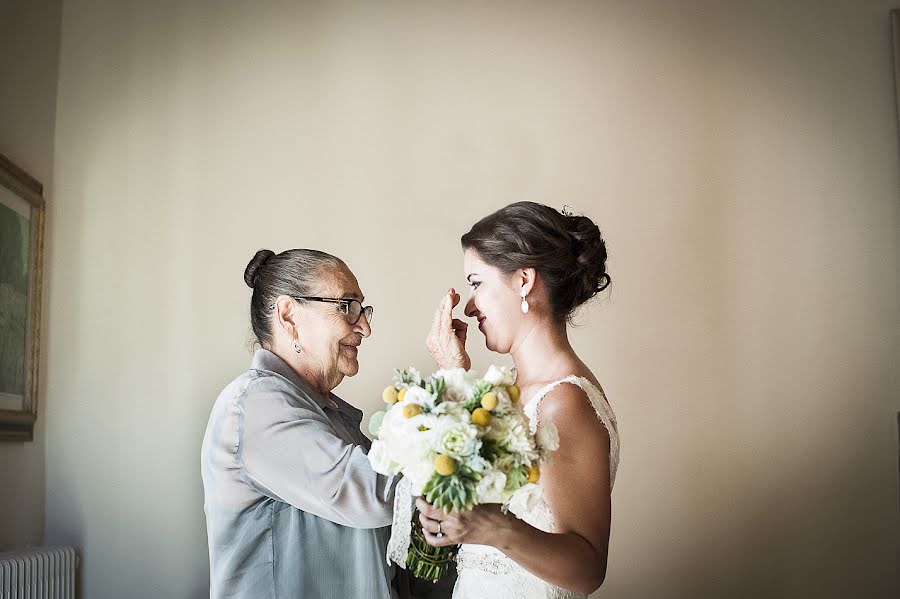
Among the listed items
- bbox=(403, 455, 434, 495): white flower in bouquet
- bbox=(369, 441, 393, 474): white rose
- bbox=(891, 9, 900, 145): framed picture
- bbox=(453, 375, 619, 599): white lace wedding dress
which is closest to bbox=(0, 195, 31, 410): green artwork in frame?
bbox=(453, 375, 619, 599): white lace wedding dress

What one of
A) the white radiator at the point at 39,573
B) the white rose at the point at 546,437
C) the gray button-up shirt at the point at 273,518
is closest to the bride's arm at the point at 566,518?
the white rose at the point at 546,437

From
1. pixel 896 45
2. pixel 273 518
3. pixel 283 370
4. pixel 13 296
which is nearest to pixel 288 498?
pixel 273 518

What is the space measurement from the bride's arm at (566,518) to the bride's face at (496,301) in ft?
0.88

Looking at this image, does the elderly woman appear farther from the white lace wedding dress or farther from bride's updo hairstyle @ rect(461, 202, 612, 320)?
bride's updo hairstyle @ rect(461, 202, 612, 320)

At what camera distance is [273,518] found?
216 cm

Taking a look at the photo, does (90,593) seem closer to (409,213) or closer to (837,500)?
(409,213)

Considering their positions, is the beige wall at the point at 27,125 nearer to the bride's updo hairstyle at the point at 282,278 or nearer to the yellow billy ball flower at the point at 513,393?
the bride's updo hairstyle at the point at 282,278

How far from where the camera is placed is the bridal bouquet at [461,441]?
1.48 metres

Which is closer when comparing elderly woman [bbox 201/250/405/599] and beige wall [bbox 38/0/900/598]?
elderly woman [bbox 201/250/405/599]

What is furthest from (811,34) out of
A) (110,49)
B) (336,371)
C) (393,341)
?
(110,49)

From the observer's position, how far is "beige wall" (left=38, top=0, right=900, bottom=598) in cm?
343

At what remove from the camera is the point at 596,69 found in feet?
12.3

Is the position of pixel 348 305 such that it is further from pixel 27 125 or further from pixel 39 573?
pixel 27 125

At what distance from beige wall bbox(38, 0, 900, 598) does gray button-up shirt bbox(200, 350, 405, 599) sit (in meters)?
1.29
